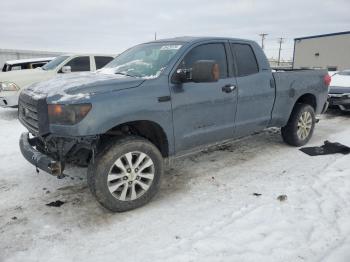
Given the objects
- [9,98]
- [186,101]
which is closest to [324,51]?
[9,98]

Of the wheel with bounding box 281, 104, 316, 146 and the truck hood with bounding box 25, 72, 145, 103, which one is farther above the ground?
the truck hood with bounding box 25, 72, 145, 103

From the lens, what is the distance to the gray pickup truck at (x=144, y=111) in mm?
3270

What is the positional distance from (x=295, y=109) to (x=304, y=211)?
263 cm

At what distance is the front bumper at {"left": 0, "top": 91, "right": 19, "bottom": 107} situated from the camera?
25.8ft

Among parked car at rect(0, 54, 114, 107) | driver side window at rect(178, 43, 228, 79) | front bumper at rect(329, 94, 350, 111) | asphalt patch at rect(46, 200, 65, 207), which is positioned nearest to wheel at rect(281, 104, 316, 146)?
driver side window at rect(178, 43, 228, 79)

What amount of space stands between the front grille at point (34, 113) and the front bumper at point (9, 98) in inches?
173

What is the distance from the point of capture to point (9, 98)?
789 cm

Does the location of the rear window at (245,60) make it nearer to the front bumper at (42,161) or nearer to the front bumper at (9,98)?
the front bumper at (42,161)

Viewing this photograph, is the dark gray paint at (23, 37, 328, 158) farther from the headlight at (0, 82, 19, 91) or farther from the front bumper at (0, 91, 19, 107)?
the headlight at (0, 82, 19, 91)

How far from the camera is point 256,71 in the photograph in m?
4.85

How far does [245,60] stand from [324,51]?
92.6 ft

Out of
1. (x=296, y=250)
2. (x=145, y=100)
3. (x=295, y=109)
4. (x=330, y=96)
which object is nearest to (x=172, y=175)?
(x=145, y=100)

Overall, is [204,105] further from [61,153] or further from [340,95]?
[340,95]

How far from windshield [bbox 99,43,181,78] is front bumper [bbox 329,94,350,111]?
6.17 m
